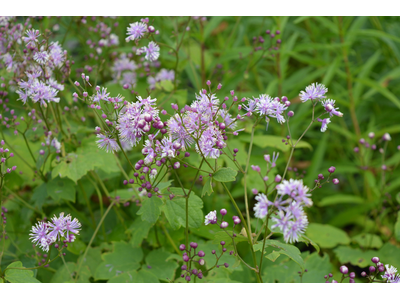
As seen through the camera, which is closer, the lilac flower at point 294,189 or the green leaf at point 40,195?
the lilac flower at point 294,189

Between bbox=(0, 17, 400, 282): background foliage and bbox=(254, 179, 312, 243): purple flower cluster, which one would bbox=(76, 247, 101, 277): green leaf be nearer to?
bbox=(0, 17, 400, 282): background foliage

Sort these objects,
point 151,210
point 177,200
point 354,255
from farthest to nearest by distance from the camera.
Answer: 1. point 354,255
2. point 177,200
3. point 151,210

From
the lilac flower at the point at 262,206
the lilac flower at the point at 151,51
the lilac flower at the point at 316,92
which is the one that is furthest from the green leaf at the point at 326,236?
the lilac flower at the point at 151,51

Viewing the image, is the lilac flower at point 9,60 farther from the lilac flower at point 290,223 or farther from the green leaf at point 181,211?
the lilac flower at point 290,223

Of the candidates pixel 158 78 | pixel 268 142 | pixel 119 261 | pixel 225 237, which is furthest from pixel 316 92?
pixel 158 78

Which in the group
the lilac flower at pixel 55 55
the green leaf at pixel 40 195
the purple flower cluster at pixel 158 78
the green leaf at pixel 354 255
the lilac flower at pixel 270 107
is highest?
the purple flower cluster at pixel 158 78

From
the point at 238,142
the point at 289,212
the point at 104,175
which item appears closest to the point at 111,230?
the point at 104,175

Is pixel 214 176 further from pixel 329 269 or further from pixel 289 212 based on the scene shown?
pixel 329 269

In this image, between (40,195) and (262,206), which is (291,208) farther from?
(40,195)
